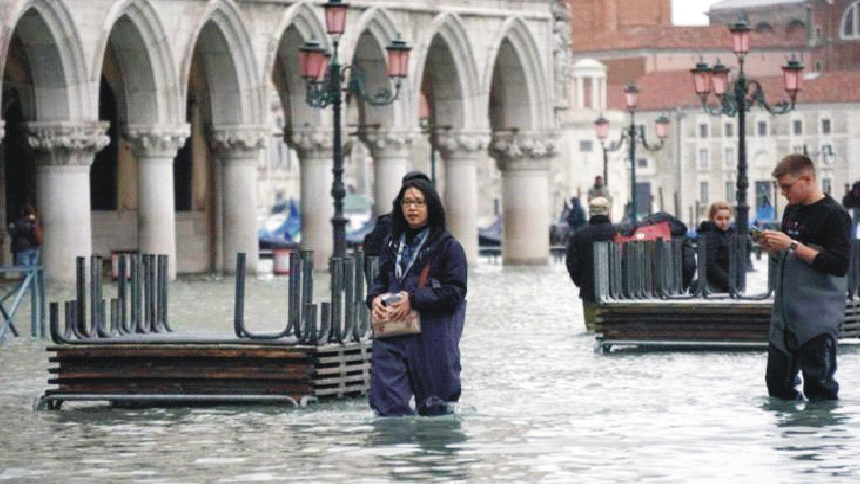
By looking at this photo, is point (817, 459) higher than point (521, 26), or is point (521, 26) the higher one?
point (521, 26)

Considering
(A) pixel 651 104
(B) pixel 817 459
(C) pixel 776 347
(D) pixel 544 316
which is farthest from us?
(A) pixel 651 104

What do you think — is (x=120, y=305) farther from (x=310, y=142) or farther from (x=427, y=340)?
(x=310, y=142)

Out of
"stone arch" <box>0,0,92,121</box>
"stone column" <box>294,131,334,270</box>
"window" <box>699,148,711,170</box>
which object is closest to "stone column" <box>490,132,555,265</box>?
"stone column" <box>294,131,334,270</box>

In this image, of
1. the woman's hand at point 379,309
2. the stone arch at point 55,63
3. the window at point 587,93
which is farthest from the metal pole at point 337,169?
the window at point 587,93

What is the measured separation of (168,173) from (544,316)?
14122mm

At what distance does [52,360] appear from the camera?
74.1 ft

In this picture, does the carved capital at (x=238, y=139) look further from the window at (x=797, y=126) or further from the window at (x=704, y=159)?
the window at (x=704, y=159)

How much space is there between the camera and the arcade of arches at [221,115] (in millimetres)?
48875

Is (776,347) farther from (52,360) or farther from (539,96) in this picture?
(539,96)

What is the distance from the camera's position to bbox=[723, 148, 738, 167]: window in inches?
7356

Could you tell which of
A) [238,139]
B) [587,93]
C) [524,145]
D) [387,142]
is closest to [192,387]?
[238,139]

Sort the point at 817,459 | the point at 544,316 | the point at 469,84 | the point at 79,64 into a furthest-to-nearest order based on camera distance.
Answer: the point at 469,84, the point at 79,64, the point at 544,316, the point at 817,459

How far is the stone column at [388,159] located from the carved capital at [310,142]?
1369 millimetres

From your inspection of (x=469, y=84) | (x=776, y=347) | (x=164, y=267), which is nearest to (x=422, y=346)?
(x=776, y=347)
